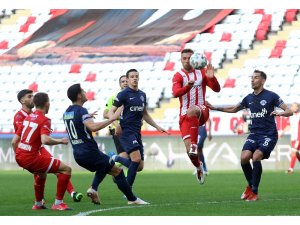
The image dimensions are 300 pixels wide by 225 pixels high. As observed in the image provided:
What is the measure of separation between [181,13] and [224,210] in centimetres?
2664

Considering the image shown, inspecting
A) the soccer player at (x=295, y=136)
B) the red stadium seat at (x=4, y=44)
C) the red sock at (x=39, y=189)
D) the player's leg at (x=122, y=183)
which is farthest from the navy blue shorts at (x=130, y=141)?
the red stadium seat at (x=4, y=44)

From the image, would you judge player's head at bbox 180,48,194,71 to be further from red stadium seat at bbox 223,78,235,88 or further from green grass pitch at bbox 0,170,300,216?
red stadium seat at bbox 223,78,235,88

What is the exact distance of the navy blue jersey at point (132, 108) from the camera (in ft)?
46.6

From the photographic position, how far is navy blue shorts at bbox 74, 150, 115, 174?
12.5 meters

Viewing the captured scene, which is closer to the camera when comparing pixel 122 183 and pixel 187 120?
pixel 122 183

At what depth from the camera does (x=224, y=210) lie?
11.5 metres

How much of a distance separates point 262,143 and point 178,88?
1.67m

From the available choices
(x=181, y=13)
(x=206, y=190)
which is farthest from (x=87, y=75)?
(x=206, y=190)

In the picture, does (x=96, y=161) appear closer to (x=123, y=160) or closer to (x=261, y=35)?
(x=123, y=160)

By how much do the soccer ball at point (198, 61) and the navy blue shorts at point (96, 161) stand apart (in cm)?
239

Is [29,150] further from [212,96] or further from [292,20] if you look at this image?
[292,20]

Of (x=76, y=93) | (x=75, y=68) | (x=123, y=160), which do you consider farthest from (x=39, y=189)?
(x=75, y=68)

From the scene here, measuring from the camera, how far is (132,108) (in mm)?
14320

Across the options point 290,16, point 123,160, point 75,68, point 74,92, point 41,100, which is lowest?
point 123,160
